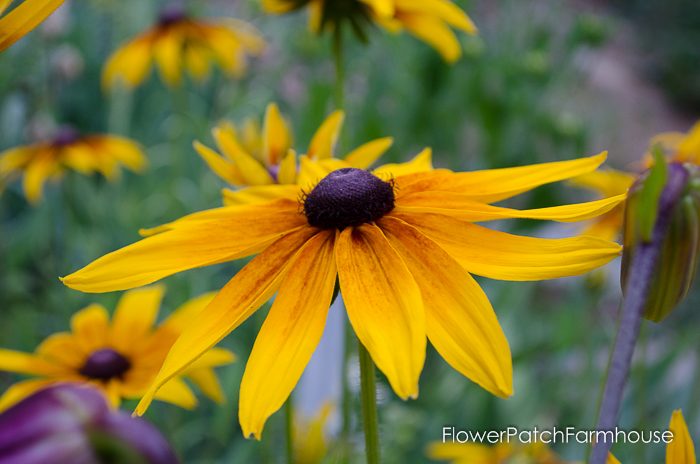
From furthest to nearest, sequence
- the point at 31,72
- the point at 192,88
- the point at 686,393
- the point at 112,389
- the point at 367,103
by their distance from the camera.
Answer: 1. the point at 192,88
2. the point at 31,72
3. the point at 367,103
4. the point at 686,393
5. the point at 112,389

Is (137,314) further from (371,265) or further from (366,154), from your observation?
(371,265)

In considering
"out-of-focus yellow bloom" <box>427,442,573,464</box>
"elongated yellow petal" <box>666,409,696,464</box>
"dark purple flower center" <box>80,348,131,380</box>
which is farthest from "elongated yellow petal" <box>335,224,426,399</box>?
"out-of-focus yellow bloom" <box>427,442,573,464</box>

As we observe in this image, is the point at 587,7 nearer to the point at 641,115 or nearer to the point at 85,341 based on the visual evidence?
the point at 641,115

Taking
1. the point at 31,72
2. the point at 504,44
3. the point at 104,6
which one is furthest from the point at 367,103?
the point at 104,6

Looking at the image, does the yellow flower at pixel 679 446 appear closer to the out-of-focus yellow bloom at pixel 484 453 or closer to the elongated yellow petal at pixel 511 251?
the elongated yellow petal at pixel 511 251

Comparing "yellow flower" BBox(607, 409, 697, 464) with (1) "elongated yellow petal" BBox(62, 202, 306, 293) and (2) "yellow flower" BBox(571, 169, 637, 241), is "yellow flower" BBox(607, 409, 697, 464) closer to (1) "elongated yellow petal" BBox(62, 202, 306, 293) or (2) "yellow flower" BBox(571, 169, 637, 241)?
(1) "elongated yellow petal" BBox(62, 202, 306, 293)

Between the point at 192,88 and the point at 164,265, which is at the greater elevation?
the point at 192,88
